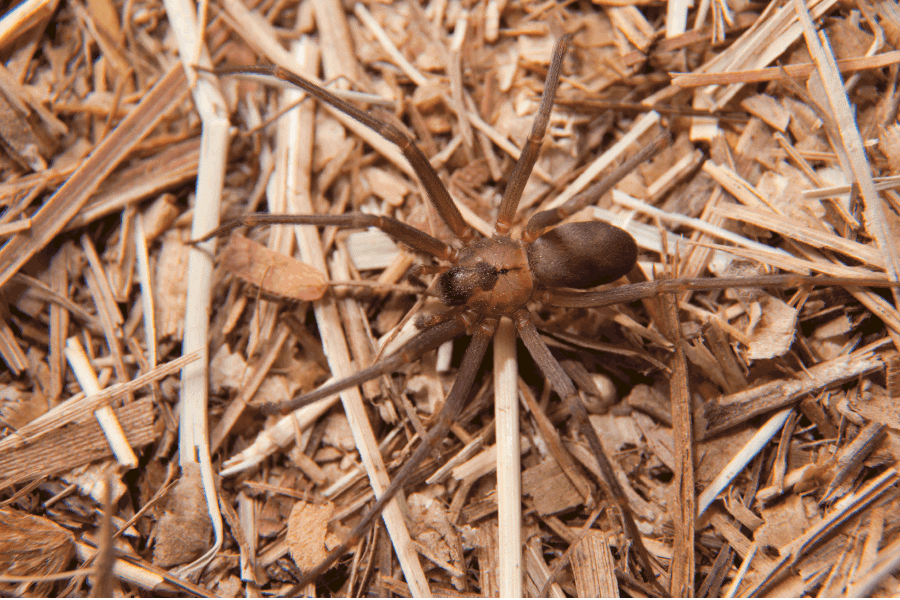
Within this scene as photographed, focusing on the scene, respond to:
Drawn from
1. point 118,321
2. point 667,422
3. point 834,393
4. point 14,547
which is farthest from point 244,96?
point 834,393

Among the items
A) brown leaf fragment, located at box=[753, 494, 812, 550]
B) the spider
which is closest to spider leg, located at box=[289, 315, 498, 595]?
the spider

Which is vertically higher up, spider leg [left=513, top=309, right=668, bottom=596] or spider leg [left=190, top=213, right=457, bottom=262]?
spider leg [left=190, top=213, right=457, bottom=262]

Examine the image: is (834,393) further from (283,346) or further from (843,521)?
(283,346)

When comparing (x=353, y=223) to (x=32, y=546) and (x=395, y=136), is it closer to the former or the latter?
(x=395, y=136)

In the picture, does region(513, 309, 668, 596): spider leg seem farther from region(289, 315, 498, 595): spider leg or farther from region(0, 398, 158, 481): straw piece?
region(0, 398, 158, 481): straw piece

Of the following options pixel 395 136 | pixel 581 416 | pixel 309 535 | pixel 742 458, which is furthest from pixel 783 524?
pixel 395 136

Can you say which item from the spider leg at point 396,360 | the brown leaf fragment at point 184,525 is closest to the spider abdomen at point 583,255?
the spider leg at point 396,360
